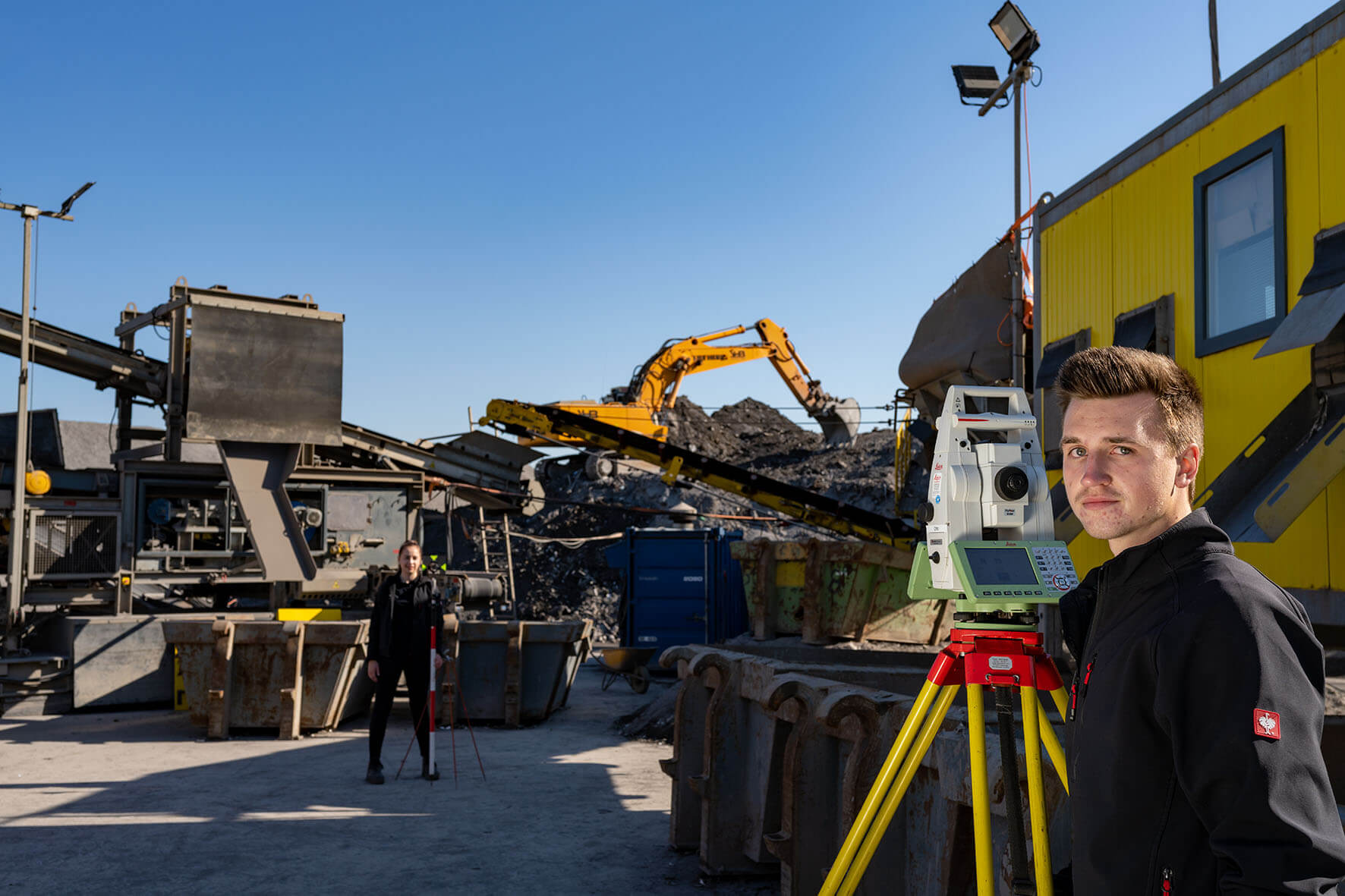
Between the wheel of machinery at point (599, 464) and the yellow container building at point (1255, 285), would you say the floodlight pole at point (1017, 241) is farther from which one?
the wheel of machinery at point (599, 464)

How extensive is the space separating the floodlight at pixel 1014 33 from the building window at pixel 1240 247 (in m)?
4.13

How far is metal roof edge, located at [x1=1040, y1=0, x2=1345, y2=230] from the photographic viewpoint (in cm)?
609

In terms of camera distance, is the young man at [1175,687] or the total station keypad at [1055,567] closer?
the young man at [1175,687]

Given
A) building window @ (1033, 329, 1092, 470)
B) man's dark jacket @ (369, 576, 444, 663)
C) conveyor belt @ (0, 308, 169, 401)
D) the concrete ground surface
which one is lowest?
the concrete ground surface

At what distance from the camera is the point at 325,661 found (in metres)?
11.2

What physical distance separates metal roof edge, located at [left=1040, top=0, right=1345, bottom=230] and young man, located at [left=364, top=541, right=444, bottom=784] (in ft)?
21.8

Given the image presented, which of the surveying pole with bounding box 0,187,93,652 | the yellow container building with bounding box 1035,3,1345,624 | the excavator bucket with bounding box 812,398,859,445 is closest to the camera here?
the yellow container building with bounding box 1035,3,1345,624

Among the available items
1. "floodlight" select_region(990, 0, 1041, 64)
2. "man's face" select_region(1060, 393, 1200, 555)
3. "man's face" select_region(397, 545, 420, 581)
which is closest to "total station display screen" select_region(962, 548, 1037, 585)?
"man's face" select_region(1060, 393, 1200, 555)

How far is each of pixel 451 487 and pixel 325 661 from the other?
593 cm

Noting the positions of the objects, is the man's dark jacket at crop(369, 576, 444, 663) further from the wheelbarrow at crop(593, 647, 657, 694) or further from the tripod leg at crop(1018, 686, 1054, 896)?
the tripod leg at crop(1018, 686, 1054, 896)

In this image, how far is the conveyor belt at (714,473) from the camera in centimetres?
1428

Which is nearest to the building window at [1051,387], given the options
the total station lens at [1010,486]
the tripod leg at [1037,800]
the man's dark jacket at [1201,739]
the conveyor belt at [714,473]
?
the conveyor belt at [714,473]

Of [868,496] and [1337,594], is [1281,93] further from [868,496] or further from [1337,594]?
[868,496]

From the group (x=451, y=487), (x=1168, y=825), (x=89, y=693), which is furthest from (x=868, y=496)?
(x=1168, y=825)
